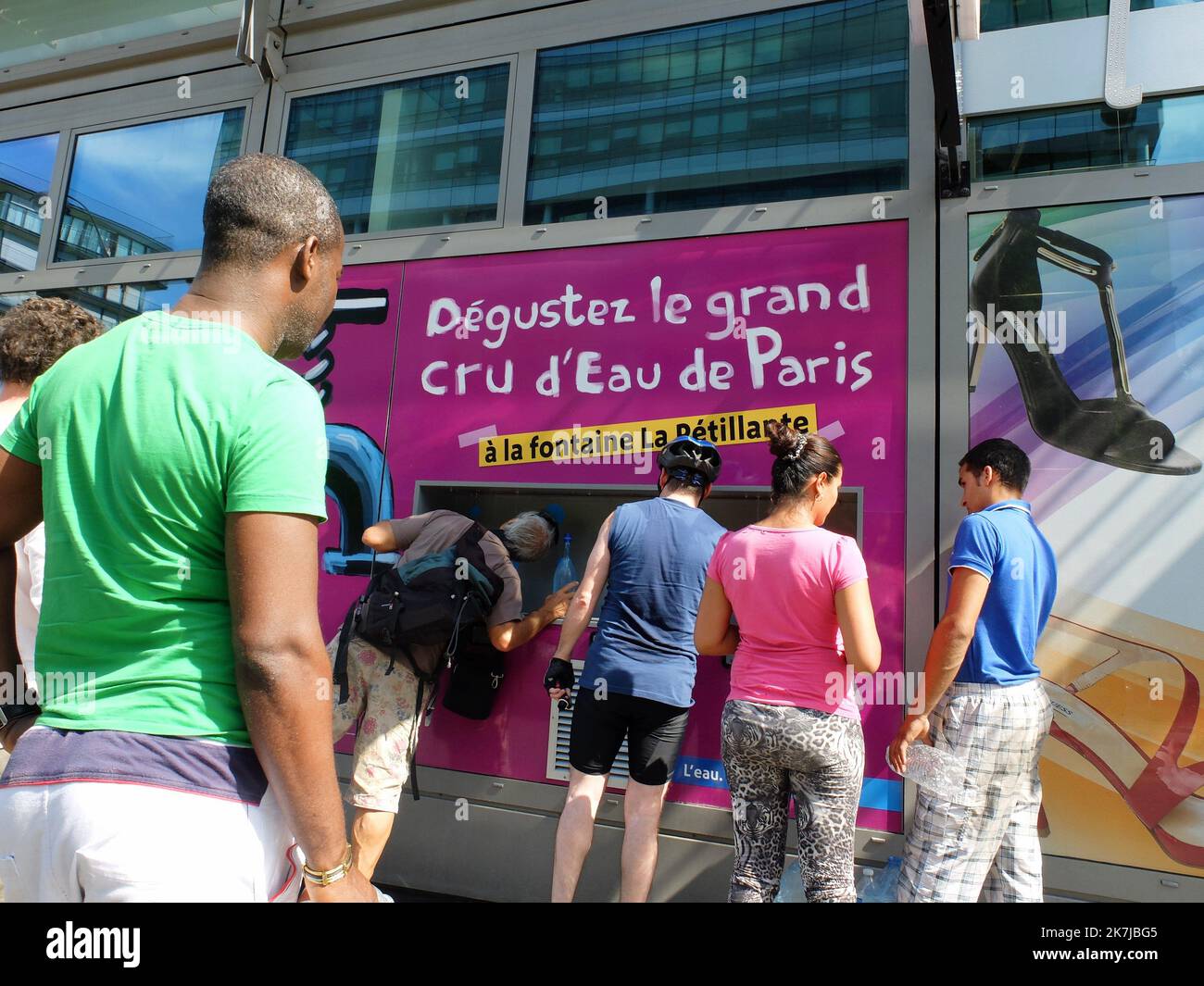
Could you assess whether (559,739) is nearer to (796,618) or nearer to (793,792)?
(793,792)

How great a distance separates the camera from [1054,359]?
3545 millimetres

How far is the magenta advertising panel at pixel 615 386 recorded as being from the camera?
3.75 meters

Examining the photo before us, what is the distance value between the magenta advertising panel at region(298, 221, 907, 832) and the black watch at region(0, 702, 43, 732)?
8.45 feet

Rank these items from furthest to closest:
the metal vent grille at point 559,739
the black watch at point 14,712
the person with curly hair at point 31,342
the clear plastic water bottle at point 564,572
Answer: the clear plastic water bottle at point 564,572
the metal vent grille at point 559,739
the person with curly hair at point 31,342
the black watch at point 14,712

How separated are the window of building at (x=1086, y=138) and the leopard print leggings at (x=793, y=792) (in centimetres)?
251

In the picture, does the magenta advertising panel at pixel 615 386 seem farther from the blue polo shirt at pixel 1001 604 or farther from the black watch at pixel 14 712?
the black watch at pixel 14 712

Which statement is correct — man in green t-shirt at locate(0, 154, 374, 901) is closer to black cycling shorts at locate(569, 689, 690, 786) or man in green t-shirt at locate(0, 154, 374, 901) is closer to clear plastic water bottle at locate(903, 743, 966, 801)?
black cycling shorts at locate(569, 689, 690, 786)

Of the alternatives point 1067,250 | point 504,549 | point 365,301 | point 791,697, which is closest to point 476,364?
point 365,301

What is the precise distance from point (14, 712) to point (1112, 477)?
358 centimetres

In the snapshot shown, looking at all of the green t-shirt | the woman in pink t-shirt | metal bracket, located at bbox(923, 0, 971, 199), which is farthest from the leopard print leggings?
metal bracket, located at bbox(923, 0, 971, 199)

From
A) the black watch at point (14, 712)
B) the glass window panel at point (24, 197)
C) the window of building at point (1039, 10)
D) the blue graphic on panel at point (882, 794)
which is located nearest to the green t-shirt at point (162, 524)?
the black watch at point (14, 712)

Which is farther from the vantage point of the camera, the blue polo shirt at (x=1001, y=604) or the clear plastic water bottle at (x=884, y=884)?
the clear plastic water bottle at (x=884, y=884)

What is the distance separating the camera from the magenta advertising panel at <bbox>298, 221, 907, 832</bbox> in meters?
3.75
